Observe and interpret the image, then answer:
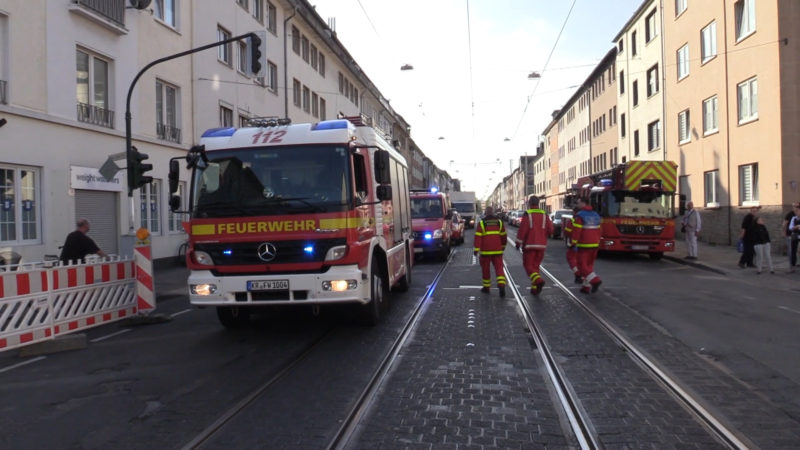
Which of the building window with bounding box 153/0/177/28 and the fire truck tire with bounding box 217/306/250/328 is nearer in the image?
the fire truck tire with bounding box 217/306/250/328

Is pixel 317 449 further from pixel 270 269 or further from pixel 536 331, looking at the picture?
pixel 536 331

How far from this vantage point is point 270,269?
739 cm

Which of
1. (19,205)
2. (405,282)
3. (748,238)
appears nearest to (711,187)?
(748,238)

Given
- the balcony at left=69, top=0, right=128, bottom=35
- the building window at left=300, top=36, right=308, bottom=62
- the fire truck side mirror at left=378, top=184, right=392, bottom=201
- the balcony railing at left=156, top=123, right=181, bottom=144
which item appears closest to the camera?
the fire truck side mirror at left=378, top=184, right=392, bottom=201

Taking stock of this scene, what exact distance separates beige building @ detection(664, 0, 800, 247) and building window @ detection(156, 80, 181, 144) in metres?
19.4

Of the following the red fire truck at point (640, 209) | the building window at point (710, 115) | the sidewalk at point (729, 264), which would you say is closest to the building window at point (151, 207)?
the red fire truck at point (640, 209)

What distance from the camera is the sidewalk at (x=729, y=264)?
1447 centimetres

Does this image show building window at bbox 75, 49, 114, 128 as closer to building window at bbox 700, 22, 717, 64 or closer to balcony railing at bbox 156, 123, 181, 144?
balcony railing at bbox 156, 123, 181, 144

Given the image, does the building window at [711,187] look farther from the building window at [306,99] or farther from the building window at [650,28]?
the building window at [306,99]

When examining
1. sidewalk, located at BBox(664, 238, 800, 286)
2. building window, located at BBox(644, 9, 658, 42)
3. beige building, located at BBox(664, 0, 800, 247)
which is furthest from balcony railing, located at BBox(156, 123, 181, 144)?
building window, located at BBox(644, 9, 658, 42)

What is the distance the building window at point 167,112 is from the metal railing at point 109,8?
271cm

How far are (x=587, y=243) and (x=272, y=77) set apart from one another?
68.8ft

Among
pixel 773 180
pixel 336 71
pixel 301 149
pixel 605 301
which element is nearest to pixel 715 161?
pixel 773 180

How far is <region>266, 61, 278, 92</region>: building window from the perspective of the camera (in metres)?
28.2
